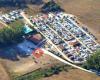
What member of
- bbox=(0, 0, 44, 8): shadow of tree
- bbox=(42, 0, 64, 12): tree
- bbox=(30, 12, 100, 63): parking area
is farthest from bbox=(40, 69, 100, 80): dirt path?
bbox=(0, 0, 44, 8): shadow of tree

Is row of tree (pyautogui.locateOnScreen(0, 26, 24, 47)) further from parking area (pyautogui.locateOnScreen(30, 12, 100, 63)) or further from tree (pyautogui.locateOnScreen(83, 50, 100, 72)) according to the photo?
tree (pyautogui.locateOnScreen(83, 50, 100, 72))

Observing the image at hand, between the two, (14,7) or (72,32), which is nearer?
(72,32)

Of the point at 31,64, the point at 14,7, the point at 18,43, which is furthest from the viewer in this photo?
the point at 14,7

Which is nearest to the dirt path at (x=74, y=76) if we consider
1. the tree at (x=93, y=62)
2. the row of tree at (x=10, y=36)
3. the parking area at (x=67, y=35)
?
the tree at (x=93, y=62)

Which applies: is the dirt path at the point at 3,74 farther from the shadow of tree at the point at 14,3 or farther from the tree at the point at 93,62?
the shadow of tree at the point at 14,3

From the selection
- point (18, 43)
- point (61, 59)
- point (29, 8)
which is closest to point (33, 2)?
point (29, 8)

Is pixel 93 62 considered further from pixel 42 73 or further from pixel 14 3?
pixel 14 3

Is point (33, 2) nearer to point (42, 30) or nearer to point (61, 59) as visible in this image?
point (42, 30)
